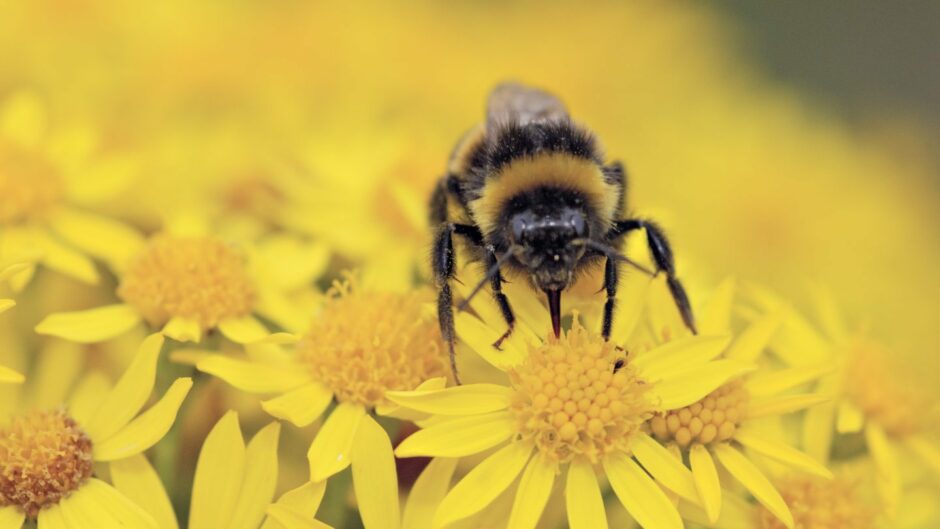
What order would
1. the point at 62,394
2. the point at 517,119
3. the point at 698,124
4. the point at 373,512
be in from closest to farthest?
1. the point at 373,512
2. the point at 62,394
3. the point at 517,119
4. the point at 698,124

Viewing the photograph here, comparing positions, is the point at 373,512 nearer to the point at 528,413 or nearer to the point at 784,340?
the point at 528,413

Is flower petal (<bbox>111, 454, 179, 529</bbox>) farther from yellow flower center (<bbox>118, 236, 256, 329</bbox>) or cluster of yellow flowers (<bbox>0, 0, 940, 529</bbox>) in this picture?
yellow flower center (<bbox>118, 236, 256, 329</bbox>)

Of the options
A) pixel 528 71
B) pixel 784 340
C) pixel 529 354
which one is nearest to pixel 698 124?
pixel 528 71

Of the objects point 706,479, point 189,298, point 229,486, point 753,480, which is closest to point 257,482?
point 229,486

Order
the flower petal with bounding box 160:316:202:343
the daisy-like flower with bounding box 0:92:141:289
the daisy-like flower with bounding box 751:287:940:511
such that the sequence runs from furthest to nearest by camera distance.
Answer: the daisy-like flower with bounding box 0:92:141:289
the daisy-like flower with bounding box 751:287:940:511
the flower petal with bounding box 160:316:202:343

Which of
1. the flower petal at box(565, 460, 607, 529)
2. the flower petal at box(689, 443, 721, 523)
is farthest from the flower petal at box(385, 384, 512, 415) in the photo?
the flower petal at box(689, 443, 721, 523)

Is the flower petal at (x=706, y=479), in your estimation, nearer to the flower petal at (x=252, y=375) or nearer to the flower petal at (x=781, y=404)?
the flower petal at (x=781, y=404)
